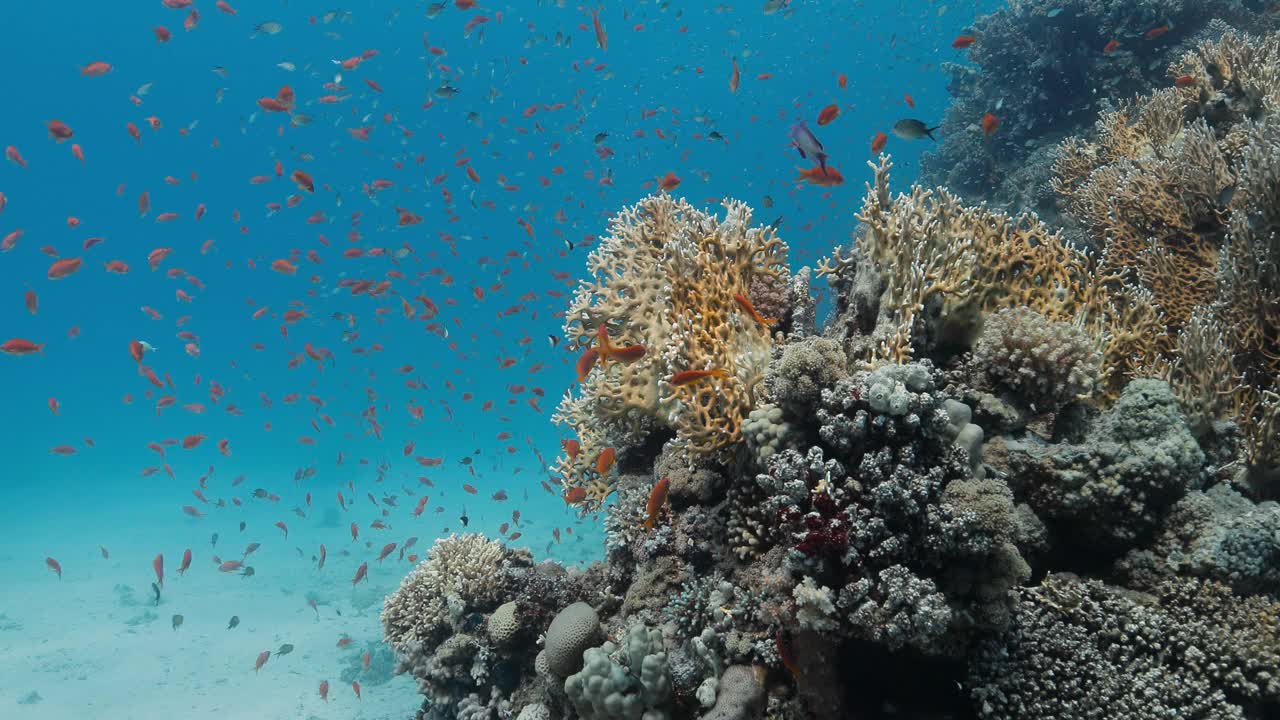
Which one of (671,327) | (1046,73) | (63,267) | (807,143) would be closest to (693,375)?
(671,327)

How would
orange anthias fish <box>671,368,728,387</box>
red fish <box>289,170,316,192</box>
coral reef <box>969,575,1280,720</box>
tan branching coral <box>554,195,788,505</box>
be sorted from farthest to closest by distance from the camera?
red fish <box>289,170,316,192</box>
tan branching coral <box>554,195,788,505</box>
orange anthias fish <box>671,368,728,387</box>
coral reef <box>969,575,1280,720</box>

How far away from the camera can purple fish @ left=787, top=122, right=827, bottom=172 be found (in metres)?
6.86

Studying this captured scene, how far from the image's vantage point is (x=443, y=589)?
7188 mm

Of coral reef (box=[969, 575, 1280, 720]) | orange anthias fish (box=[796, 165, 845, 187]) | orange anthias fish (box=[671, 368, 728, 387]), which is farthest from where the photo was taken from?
orange anthias fish (box=[796, 165, 845, 187])

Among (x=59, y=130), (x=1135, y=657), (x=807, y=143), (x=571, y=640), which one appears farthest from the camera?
(x=59, y=130)

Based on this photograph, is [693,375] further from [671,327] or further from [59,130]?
[59,130]

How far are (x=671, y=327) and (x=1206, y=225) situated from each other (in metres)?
5.57

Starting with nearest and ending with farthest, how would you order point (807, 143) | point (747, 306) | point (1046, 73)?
1. point (747, 306)
2. point (807, 143)
3. point (1046, 73)

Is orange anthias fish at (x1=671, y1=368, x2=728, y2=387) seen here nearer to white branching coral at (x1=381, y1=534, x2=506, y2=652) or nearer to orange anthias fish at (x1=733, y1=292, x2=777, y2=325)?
orange anthias fish at (x1=733, y1=292, x2=777, y2=325)

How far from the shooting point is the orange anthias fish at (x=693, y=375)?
183 inches

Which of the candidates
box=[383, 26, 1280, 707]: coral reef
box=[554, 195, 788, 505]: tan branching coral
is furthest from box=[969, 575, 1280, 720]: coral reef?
box=[554, 195, 788, 505]: tan branching coral

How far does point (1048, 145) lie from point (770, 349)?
15.2 metres

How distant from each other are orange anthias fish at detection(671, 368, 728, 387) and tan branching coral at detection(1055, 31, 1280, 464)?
345 centimetres

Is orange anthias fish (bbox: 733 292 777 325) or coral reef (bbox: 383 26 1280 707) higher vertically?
orange anthias fish (bbox: 733 292 777 325)
